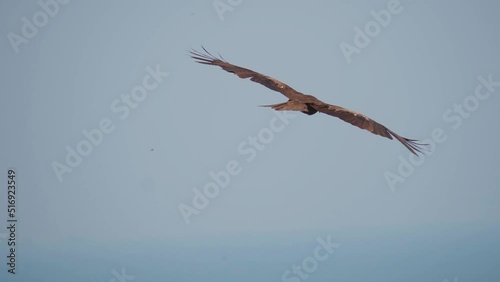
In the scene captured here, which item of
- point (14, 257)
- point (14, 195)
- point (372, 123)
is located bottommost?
point (372, 123)

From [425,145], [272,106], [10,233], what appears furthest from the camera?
[10,233]

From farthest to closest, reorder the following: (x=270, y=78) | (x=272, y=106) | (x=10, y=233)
→ (x=10, y=233), (x=270, y=78), (x=272, y=106)

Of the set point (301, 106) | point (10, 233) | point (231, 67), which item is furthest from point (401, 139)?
point (10, 233)

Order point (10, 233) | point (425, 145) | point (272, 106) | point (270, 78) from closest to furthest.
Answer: point (425, 145) → point (272, 106) → point (270, 78) → point (10, 233)

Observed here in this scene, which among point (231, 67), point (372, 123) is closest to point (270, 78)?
point (231, 67)

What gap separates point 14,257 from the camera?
2295 cm

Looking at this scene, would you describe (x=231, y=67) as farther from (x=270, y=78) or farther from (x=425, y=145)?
(x=425, y=145)

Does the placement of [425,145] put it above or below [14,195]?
below

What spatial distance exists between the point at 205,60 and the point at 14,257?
767 cm

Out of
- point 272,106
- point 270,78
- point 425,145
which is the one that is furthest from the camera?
point 270,78

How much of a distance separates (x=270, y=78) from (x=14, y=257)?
8.70m

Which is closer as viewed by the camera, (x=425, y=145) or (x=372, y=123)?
(x=425, y=145)

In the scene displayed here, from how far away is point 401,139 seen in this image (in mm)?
17422

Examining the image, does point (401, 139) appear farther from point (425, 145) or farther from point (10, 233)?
point (10, 233)
